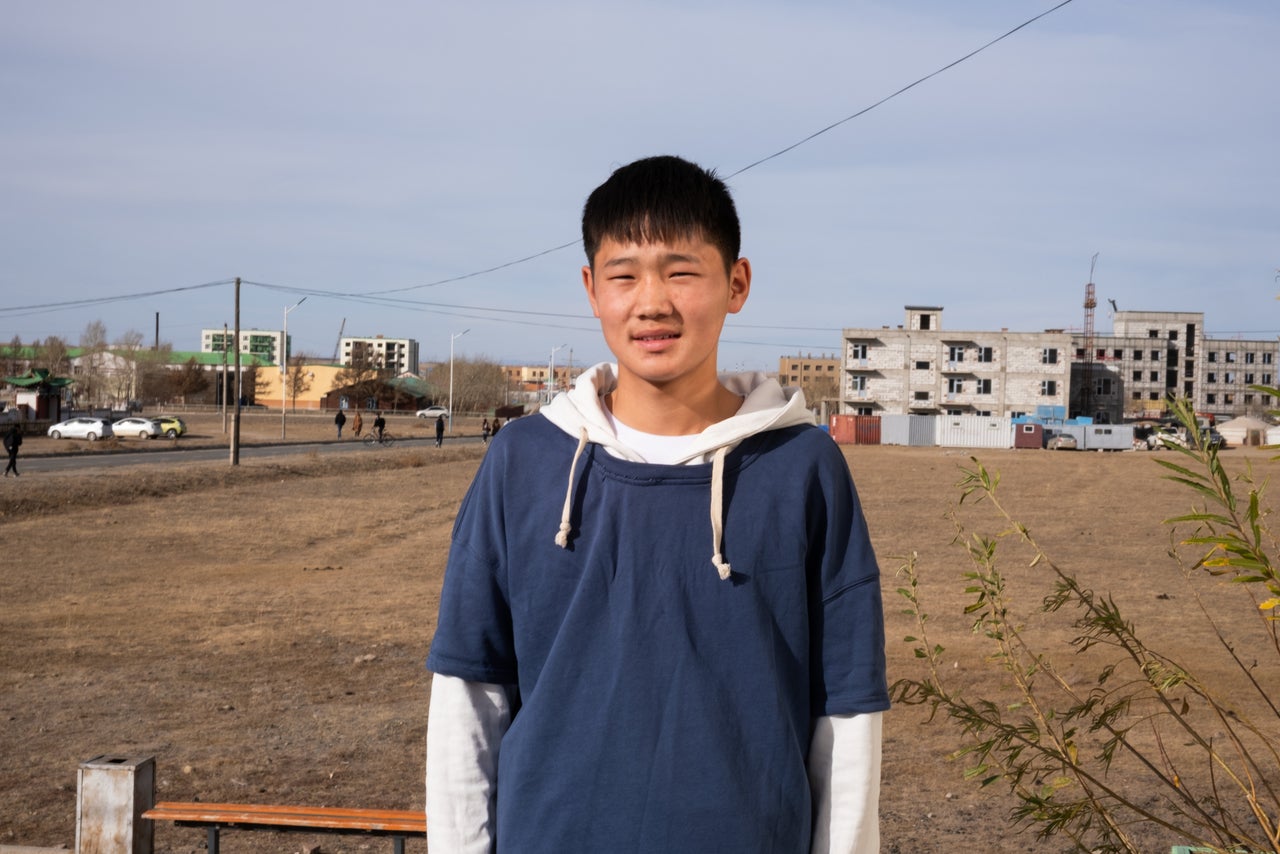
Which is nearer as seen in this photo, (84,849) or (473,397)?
(84,849)

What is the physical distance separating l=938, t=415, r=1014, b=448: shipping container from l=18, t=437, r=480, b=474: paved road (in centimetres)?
3921

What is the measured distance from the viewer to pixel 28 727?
26.0ft

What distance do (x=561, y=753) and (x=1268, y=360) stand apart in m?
155

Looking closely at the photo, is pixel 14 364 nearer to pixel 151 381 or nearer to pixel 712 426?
pixel 151 381

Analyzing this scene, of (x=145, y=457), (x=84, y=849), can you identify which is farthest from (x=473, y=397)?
(x=84, y=849)

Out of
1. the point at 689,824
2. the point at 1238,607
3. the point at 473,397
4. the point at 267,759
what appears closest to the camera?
the point at 689,824

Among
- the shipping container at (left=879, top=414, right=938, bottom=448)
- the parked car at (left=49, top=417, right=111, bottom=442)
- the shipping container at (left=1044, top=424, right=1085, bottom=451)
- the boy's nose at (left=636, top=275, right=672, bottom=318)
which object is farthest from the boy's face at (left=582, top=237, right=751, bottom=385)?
the shipping container at (left=879, top=414, right=938, bottom=448)

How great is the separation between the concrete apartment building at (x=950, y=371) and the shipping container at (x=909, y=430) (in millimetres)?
12797

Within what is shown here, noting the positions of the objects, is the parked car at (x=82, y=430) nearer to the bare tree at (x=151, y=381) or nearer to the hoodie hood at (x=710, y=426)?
the hoodie hood at (x=710, y=426)

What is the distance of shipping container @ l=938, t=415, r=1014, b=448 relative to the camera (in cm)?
6975

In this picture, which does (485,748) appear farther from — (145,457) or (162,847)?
(145,457)

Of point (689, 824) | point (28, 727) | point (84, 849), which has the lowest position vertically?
point (28, 727)

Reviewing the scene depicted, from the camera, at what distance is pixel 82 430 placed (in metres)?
44.5

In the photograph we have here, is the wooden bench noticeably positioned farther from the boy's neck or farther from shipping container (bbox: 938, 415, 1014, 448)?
shipping container (bbox: 938, 415, 1014, 448)
